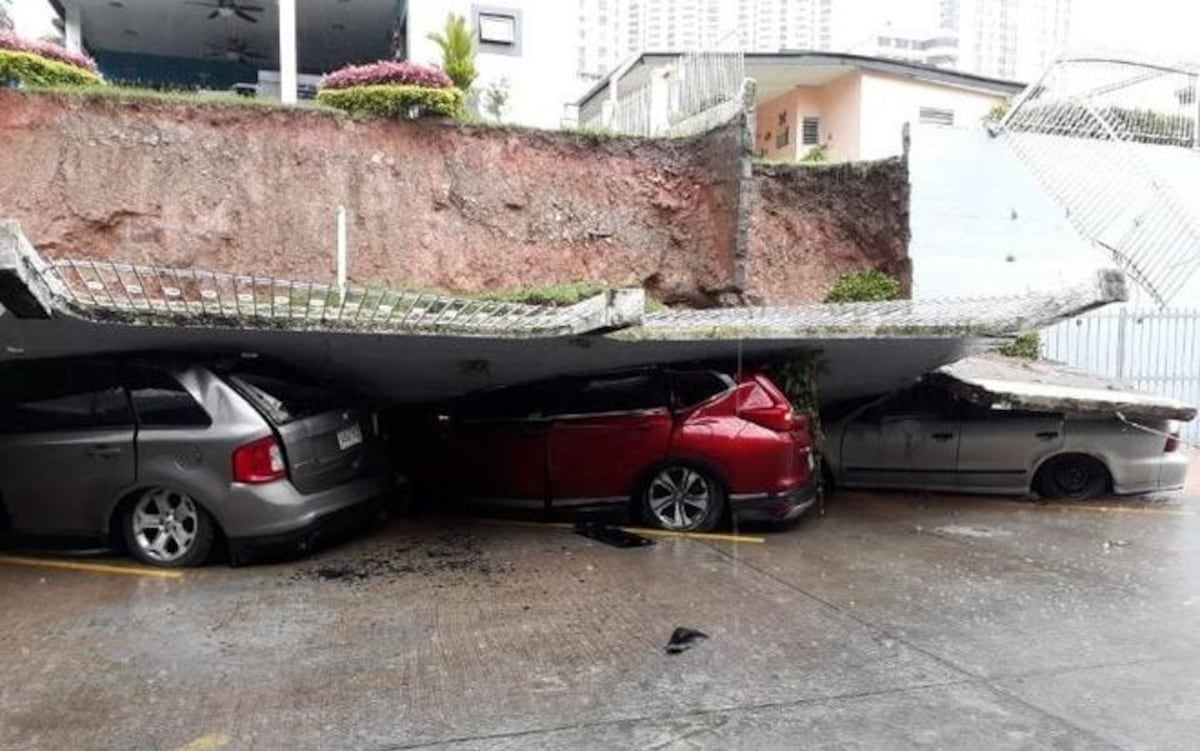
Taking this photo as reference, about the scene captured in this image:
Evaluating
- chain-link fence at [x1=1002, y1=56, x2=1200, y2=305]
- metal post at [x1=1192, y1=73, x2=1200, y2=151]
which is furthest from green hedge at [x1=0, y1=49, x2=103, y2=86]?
metal post at [x1=1192, y1=73, x2=1200, y2=151]

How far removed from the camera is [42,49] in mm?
13156

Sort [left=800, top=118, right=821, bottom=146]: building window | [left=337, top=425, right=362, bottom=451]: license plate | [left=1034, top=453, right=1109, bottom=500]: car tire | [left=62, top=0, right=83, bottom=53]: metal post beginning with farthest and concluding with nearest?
[left=800, top=118, right=821, bottom=146]: building window → [left=62, top=0, right=83, bottom=53]: metal post → [left=1034, top=453, right=1109, bottom=500]: car tire → [left=337, top=425, right=362, bottom=451]: license plate

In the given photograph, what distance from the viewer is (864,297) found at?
47.8ft

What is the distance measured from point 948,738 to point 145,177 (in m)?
12.6

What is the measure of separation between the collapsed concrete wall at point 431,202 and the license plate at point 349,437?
22.8ft

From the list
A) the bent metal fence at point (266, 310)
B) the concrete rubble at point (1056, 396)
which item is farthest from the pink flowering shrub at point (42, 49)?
the concrete rubble at point (1056, 396)

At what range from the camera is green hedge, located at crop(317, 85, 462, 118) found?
46.1 feet

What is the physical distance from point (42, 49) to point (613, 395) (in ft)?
33.7

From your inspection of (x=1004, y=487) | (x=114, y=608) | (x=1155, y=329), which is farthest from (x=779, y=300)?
(x=114, y=608)

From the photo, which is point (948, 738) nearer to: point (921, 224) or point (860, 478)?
point (860, 478)

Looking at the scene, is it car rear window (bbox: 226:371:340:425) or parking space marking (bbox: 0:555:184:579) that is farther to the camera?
car rear window (bbox: 226:371:340:425)

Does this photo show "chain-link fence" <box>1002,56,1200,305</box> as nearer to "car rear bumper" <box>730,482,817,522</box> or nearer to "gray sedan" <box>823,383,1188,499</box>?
"gray sedan" <box>823,383,1188,499</box>

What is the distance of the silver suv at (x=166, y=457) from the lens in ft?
20.8

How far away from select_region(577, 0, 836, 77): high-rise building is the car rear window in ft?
81.1
